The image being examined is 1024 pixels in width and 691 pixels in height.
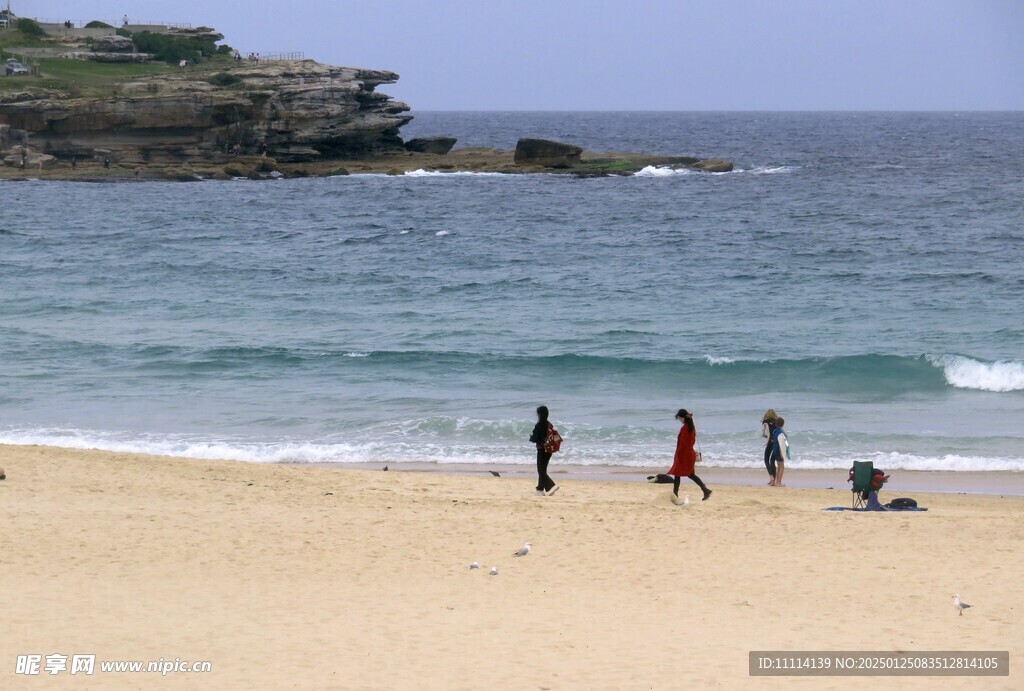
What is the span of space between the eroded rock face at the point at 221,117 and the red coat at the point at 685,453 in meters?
60.0

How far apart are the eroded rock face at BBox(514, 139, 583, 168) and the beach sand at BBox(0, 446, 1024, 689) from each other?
57.7 m

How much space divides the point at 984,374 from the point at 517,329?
33.3 ft

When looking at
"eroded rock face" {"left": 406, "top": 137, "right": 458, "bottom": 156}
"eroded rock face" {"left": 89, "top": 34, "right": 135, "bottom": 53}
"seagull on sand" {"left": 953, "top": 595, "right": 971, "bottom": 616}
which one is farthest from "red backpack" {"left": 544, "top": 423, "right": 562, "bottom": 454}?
"eroded rock face" {"left": 89, "top": 34, "right": 135, "bottom": 53}

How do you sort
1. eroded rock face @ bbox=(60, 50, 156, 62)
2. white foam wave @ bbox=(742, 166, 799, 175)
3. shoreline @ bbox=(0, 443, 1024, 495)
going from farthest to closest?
eroded rock face @ bbox=(60, 50, 156, 62)
white foam wave @ bbox=(742, 166, 799, 175)
shoreline @ bbox=(0, 443, 1024, 495)

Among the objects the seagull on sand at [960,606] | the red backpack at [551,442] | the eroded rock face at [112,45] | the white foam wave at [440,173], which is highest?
the eroded rock face at [112,45]

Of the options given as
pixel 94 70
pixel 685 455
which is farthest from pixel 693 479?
pixel 94 70

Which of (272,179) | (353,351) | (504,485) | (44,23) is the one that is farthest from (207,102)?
(504,485)

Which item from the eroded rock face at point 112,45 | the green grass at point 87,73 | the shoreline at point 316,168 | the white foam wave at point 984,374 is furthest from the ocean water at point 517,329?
the eroded rock face at point 112,45

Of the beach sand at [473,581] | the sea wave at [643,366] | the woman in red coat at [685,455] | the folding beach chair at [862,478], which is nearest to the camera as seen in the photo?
the beach sand at [473,581]

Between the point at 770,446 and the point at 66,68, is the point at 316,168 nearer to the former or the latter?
the point at 66,68

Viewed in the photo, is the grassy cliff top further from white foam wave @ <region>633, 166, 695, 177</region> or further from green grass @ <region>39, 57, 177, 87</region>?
white foam wave @ <region>633, 166, 695, 177</region>

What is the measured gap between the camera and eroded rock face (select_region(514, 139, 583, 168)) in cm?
7025

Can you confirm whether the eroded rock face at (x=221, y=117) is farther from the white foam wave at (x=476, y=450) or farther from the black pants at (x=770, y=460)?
the black pants at (x=770, y=460)

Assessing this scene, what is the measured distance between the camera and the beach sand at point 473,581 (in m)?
7.98
